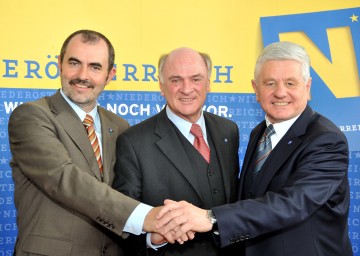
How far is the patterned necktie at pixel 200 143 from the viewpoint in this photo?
2666 mm

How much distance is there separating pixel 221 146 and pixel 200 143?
14 centimetres

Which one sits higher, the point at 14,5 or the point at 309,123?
the point at 14,5

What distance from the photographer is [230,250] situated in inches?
101

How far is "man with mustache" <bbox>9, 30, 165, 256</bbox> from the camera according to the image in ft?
7.70

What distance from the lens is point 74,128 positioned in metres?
2.60

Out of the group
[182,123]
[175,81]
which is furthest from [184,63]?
[182,123]

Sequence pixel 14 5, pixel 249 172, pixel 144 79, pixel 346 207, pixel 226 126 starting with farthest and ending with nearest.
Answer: pixel 144 79
pixel 14 5
pixel 226 126
pixel 249 172
pixel 346 207

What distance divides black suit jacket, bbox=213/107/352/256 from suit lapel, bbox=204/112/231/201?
0.40m

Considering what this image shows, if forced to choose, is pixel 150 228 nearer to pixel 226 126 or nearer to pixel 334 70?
pixel 226 126

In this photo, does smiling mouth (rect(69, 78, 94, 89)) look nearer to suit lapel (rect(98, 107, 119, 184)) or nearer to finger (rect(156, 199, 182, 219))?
suit lapel (rect(98, 107, 119, 184))

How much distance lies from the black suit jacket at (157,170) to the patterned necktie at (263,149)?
263 millimetres

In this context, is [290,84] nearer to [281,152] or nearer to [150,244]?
[281,152]

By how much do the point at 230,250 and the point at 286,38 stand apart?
A: 9.26ft

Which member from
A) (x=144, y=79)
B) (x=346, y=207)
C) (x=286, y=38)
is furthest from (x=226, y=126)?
(x=286, y=38)
